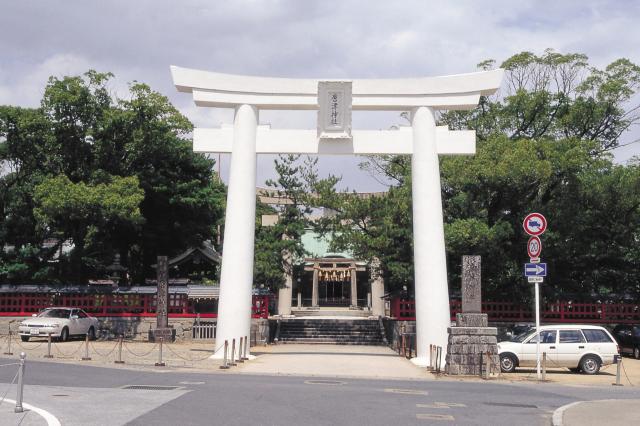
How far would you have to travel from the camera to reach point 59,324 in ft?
92.2

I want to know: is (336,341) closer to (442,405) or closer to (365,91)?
(365,91)

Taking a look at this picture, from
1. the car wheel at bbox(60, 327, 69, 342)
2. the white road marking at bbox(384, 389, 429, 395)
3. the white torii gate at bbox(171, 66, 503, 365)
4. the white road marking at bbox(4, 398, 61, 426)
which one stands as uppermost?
the white torii gate at bbox(171, 66, 503, 365)

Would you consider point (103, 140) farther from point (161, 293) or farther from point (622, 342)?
point (622, 342)

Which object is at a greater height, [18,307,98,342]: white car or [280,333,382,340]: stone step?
[18,307,98,342]: white car

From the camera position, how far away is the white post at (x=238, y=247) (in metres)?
22.0

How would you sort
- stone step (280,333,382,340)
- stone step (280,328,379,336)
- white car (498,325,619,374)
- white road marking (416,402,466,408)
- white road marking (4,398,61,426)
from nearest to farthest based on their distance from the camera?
1. white road marking (4,398,61,426)
2. white road marking (416,402,466,408)
3. white car (498,325,619,374)
4. stone step (280,333,382,340)
5. stone step (280,328,379,336)

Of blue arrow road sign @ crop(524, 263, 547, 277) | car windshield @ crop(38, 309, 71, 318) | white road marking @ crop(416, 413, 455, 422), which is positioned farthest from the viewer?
car windshield @ crop(38, 309, 71, 318)

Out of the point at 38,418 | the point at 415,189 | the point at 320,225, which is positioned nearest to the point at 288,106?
the point at 415,189

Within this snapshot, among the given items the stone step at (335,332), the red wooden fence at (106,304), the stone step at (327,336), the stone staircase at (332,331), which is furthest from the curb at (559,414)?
the stone step at (335,332)

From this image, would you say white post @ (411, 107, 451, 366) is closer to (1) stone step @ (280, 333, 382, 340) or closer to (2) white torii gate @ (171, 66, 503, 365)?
(2) white torii gate @ (171, 66, 503, 365)

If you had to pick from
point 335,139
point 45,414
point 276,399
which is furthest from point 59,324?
point 45,414

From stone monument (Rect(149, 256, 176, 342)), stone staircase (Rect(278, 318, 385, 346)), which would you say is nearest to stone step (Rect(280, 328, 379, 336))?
stone staircase (Rect(278, 318, 385, 346))

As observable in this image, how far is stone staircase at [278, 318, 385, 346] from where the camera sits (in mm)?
34166

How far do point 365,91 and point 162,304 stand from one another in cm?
1327
